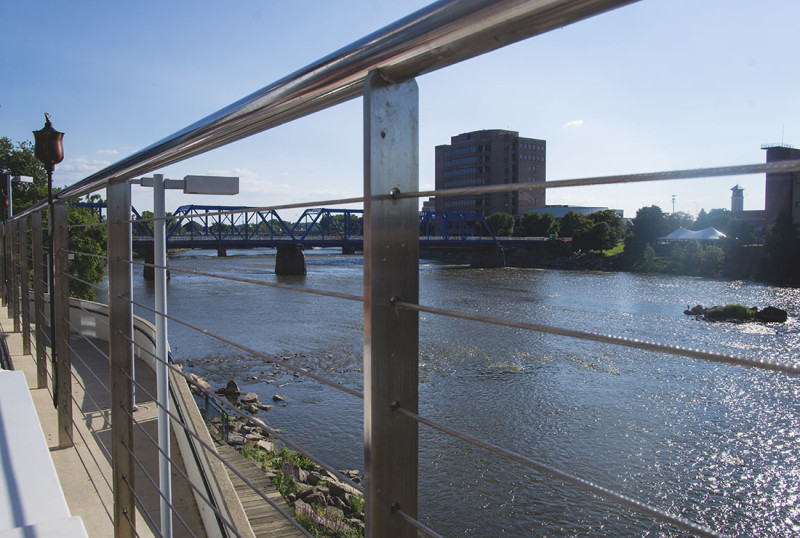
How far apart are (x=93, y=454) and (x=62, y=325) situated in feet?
1.27

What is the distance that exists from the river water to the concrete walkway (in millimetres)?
2366

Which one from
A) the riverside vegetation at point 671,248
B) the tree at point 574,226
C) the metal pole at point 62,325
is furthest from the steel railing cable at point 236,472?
the tree at point 574,226

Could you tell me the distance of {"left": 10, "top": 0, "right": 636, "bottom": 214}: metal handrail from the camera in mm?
407

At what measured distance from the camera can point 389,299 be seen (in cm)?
52

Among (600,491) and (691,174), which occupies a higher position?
(691,174)

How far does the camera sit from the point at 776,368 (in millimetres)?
351

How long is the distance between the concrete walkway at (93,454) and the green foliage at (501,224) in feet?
141

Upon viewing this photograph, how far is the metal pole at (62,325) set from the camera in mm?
1721

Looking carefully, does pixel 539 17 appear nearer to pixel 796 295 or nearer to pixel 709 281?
pixel 796 295

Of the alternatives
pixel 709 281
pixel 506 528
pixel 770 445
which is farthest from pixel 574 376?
pixel 709 281

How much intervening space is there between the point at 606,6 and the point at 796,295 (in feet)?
81.1

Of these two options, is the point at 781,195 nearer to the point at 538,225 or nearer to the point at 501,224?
the point at 538,225

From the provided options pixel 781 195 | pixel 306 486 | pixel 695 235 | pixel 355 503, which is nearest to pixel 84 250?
pixel 306 486

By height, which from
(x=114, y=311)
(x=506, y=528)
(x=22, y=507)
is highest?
(x=114, y=311)
